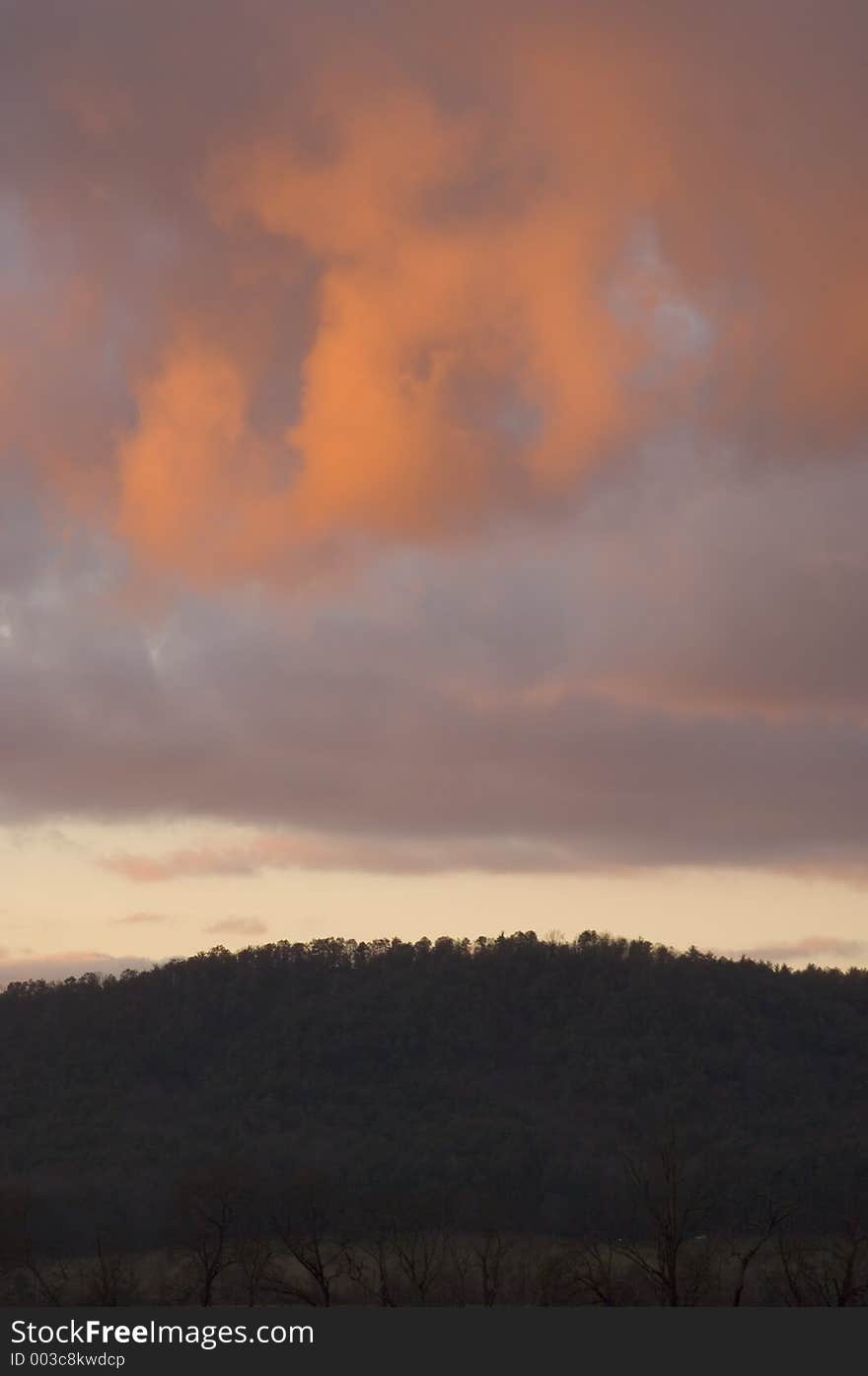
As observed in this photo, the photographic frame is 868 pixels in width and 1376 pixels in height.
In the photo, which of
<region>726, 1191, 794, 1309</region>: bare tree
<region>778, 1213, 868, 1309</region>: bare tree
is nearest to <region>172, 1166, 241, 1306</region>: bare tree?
<region>726, 1191, 794, 1309</region>: bare tree

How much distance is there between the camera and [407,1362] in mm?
50688

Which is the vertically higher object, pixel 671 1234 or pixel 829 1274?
pixel 671 1234

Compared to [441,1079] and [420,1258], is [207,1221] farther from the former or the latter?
[441,1079]

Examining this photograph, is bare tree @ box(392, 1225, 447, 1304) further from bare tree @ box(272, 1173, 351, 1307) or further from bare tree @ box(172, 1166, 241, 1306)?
bare tree @ box(172, 1166, 241, 1306)

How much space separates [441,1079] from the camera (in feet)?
478

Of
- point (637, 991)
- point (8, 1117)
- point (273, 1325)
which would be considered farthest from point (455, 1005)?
point (273, 1325)

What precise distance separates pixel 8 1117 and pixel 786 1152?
208ft

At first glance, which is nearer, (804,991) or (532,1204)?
(532,1204)

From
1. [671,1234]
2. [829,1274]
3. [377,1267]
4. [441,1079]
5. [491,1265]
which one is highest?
[441,1079]

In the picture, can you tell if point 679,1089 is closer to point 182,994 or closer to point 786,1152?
point 786,1152

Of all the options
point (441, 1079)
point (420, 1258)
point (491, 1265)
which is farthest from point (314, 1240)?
point (441, 1079)

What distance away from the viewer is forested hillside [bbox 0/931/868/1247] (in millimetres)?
113000

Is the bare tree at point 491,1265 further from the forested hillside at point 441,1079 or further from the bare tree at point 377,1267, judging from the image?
the forested hillside at point 441,1079

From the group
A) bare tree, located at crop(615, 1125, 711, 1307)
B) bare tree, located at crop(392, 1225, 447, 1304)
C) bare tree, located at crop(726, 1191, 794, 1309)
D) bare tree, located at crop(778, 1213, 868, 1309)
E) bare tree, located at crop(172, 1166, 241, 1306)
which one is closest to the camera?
bare tree, located at crop(778, 1213, 868, 1309)
